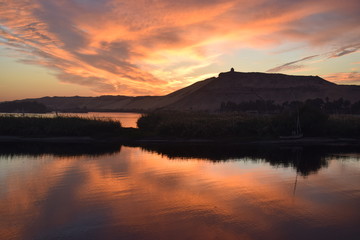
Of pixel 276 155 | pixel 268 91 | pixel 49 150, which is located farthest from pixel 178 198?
pixel 268 91

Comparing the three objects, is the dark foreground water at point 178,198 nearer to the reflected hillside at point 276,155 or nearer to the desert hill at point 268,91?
the reflected hillside at point 276,155

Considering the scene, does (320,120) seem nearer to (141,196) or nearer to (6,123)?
(141,196)

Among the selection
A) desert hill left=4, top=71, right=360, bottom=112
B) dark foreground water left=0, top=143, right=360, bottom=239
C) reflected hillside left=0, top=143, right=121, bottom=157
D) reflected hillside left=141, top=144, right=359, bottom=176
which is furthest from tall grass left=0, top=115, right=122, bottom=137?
desert hill left=4, top=71, right=360, bottom=112

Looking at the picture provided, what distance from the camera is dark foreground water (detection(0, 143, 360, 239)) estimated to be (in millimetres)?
10589

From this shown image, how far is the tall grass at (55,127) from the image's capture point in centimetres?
4122

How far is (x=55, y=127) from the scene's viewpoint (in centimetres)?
4162

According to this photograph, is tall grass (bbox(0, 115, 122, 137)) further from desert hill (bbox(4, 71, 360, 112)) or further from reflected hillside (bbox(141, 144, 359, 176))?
desert hill (bbox(4, 71, 360, 112))

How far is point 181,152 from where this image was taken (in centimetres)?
3095

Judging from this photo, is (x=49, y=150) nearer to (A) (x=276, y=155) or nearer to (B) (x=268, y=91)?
(A) (x=276, y=155)

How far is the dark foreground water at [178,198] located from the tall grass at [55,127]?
Result: 1469cm

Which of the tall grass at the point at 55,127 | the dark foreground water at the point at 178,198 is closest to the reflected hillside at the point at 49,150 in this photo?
the dark foreground water at the point at 178,198

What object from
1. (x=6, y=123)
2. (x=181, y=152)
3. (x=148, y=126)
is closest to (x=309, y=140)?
(x=181, y=152)

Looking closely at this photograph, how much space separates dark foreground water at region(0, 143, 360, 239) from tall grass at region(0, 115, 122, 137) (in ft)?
48.2

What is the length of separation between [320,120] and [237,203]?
34.3 meters
